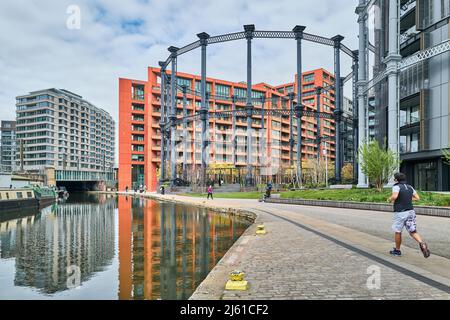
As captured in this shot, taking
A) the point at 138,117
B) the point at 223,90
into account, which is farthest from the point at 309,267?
the point at 223,90

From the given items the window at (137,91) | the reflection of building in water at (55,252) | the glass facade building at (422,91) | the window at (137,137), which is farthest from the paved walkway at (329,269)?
the window at (137,91)

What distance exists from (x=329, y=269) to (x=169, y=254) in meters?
6.47

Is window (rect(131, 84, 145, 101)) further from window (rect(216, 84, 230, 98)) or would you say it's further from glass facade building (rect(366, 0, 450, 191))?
glass facade building (rect(366, 0, 450, 191))

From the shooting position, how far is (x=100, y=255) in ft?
39.8

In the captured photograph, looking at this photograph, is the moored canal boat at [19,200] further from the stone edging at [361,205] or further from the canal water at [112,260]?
the stone edging at [361,205]

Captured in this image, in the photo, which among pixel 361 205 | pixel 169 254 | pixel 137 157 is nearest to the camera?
pixel 169 254

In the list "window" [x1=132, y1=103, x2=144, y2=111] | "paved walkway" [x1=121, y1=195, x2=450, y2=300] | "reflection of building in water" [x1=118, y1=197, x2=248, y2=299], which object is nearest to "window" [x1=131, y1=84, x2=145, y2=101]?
"window" [x1=132, y1=103, x2=144, y2=111]

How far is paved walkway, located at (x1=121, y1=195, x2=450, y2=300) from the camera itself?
5645mm

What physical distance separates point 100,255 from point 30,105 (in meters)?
128

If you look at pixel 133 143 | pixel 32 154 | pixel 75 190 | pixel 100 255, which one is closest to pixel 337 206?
pixel 100 255

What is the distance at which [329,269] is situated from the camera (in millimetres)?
7191

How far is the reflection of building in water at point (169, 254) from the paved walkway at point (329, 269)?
1.23 m

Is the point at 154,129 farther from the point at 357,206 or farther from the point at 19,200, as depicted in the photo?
the point at 357,206
